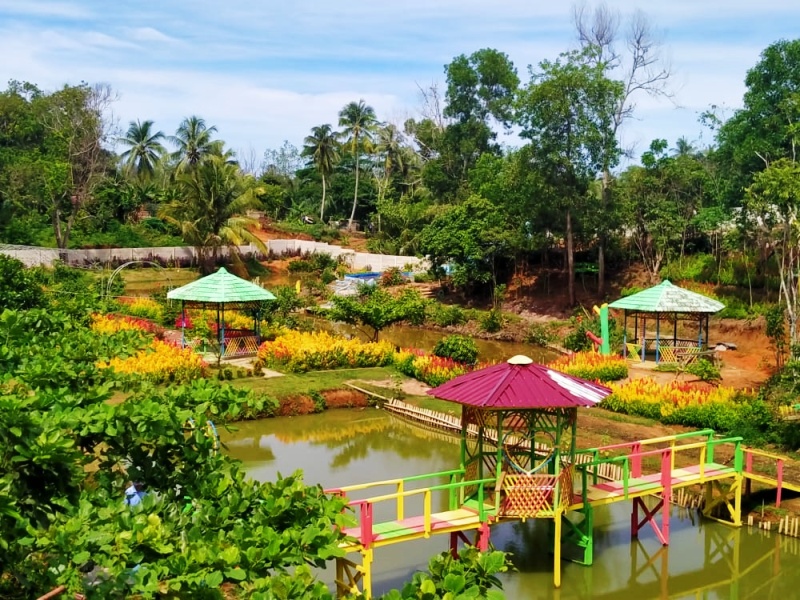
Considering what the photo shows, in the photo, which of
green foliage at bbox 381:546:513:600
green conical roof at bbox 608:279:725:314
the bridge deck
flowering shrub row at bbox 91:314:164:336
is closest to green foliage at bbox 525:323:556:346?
green conical roof at bbox 608:279:725:314

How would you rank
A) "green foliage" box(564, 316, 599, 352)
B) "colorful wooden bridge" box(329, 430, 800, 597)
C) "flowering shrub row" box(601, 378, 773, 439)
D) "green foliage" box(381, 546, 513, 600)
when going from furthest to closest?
"green foliage" box(564, 316, 599, 352) < "flowering shrub row" box(601, 378, 773, 439) < "colorful wooden bridge" box(329, 430, 800, 597) < "green foliage" box(381, 546, 513, 600)

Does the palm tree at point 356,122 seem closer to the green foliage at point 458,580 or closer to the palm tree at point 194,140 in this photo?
the palm tree at point 194,140

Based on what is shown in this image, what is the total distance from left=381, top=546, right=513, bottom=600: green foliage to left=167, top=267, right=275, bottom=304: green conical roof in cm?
1911

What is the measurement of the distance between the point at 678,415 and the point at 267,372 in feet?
33.5

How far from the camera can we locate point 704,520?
12.6 meters

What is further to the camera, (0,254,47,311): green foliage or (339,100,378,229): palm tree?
(339,100,378,229): palm tree

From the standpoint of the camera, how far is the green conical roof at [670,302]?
22.5m

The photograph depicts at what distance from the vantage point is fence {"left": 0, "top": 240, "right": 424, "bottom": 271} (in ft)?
128

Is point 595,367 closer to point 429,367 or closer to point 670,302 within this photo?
point 670,302

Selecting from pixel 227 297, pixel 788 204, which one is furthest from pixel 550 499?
pixel 788 204

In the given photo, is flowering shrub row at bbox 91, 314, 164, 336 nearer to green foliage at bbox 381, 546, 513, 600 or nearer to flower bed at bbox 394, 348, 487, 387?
flower bed at bbox 394, 348, 487, 387

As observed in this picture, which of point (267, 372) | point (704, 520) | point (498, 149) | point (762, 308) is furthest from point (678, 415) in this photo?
point (498, 149)

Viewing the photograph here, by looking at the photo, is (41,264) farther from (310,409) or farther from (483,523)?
(483,523)

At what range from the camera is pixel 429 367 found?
2073 cm
